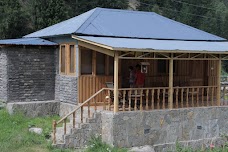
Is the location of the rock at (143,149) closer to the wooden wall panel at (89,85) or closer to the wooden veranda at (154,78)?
the wooden veranda at (154,78)

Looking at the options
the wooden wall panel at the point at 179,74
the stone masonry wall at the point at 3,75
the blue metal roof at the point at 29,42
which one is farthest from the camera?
the wooden wall panel at the point at 179,74

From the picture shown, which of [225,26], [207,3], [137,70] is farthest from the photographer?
[207,3]

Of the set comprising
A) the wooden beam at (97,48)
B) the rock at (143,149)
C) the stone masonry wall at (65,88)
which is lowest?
the rock at (143,149)

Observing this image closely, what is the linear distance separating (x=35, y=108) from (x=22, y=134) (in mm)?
3157

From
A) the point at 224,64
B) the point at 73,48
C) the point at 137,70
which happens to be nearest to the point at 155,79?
the point at 137,70

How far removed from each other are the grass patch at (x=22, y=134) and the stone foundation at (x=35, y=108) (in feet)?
0.90

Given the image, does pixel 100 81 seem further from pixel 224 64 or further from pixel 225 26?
pixel 225 26

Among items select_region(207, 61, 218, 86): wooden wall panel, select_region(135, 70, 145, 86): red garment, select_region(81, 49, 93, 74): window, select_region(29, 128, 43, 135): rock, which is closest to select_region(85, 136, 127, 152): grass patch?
select_region(29, 128, 43, 135): rock

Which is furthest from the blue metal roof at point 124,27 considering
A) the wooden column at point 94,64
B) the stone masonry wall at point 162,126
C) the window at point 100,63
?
the stone masonry wall at point 162,126

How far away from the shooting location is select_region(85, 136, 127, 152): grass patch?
14070 millimetres

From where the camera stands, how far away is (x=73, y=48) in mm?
17562

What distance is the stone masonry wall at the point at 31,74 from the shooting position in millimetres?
18125

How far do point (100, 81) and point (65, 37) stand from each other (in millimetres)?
2459

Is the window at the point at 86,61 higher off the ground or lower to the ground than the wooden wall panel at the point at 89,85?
higher
